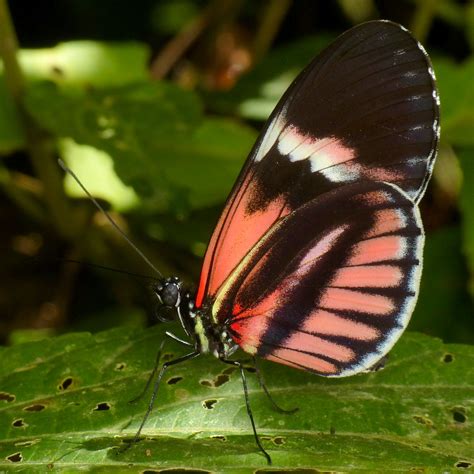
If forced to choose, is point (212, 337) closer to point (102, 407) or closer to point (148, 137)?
point (102, 407)

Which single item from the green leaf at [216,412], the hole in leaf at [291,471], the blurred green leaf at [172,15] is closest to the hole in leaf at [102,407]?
the green leaf at [216,412]

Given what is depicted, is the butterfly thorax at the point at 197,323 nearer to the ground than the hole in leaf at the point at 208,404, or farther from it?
farther from it

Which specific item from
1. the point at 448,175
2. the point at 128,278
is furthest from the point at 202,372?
the point at 448,175

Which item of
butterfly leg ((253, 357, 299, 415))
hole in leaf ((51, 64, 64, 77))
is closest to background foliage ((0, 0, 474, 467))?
hole in leaf ((51, 64, 64, 77))

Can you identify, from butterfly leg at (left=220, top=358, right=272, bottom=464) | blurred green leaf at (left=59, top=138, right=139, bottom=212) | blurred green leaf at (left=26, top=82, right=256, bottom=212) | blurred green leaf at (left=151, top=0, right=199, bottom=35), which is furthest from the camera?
blurred green leaf at (left=151, top=0, right=199, bottom=35)

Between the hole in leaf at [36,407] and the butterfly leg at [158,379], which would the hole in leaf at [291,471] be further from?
the hole in leaf at [36,407]

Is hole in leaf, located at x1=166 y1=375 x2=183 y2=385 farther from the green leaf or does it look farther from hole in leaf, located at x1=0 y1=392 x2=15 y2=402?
hole in leaf, located at x1=0 y1=392 x2=15 y2=402

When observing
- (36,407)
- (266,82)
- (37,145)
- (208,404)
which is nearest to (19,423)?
(36,407)

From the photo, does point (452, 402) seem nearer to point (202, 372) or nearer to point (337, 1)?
point (202, 372)
